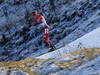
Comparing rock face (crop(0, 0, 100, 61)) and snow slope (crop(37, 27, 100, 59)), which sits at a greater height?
rock face (crop(0, 0, 100, 61))

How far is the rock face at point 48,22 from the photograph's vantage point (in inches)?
436

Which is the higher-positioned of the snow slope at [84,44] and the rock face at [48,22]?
the rock face at [48,22]

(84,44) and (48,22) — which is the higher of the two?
(48,22)

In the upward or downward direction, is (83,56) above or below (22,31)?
below

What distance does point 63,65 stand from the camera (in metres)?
3.42

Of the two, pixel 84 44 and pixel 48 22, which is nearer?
pixel 84 44

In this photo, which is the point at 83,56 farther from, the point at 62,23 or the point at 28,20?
the point at 28,20

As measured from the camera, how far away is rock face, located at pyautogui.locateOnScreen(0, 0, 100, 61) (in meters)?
11.1

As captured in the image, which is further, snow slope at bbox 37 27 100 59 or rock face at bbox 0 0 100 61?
rock face at bbox 0 0 100 61

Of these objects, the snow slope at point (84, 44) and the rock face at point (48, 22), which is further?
the rock face at point (48, 22)

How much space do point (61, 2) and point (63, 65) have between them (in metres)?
12.2

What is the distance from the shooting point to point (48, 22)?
45.4 feet

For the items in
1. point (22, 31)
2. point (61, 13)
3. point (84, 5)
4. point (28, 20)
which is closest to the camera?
point (84, 5)

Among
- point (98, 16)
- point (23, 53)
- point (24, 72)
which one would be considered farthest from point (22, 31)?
point (24, 72)
